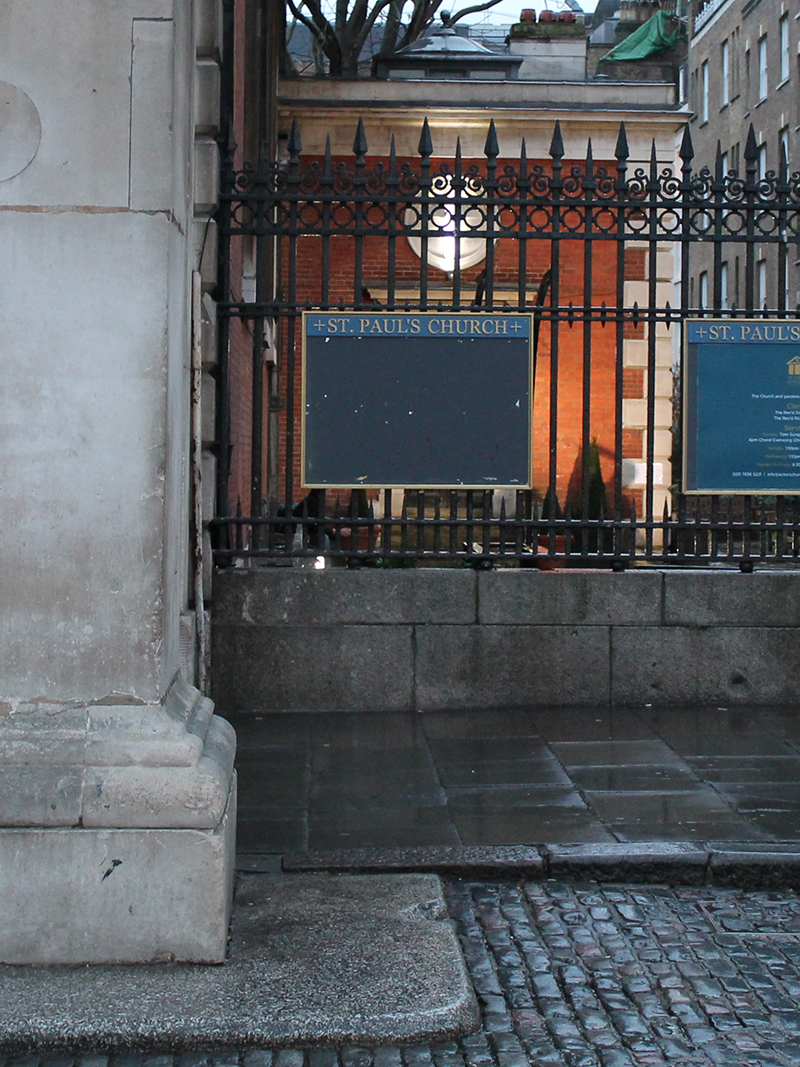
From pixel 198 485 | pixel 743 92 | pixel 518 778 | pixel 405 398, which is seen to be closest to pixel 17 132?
pixel 198 485

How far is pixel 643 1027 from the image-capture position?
3.29 meters

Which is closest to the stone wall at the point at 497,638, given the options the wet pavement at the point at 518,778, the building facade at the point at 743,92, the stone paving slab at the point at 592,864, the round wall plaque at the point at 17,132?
the wet pavement at the point at 518,778

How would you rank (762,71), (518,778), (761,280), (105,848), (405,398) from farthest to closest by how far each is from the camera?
(762,71) < (761,280) < (405,398) < (518,778) < (105,848)

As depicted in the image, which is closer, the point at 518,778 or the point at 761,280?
the point at 518,778

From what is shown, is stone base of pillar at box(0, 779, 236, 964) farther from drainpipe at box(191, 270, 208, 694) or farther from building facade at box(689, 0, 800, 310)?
building facade at box(689, 0, 800, 310)

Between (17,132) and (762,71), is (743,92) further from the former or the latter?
(17,132)

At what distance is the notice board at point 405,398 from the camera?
7.09m

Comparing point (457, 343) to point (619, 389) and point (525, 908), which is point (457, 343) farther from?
point (525, 908)

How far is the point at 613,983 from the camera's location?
3572 mm

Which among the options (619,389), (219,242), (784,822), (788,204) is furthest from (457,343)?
(784,822)

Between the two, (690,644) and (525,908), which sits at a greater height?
(690,644)

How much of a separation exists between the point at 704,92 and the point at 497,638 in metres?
44.2

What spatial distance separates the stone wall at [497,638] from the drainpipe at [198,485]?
258 millimetres

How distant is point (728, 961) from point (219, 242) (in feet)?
16.7
